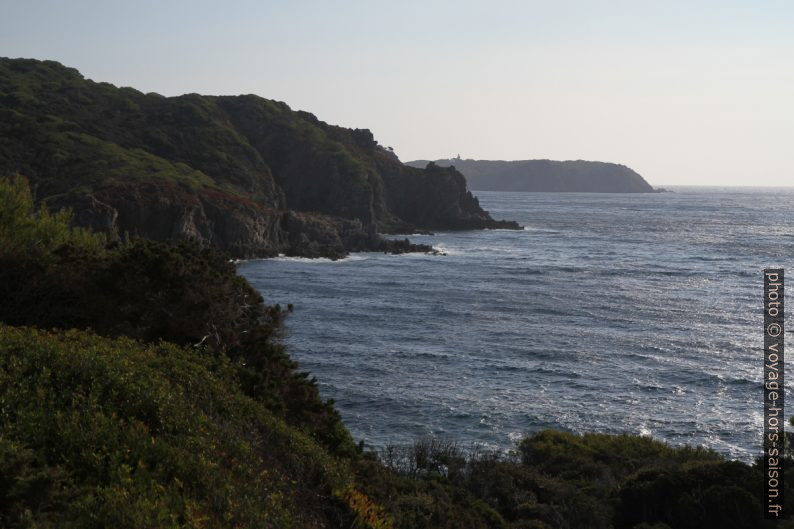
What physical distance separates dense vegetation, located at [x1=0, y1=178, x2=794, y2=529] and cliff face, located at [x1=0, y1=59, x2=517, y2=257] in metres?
61.4

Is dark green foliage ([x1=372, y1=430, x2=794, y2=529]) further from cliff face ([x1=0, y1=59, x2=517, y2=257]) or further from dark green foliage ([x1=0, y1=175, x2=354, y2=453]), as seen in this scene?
cliff face ([x1=0, y1=59, x2=517, y2=257])

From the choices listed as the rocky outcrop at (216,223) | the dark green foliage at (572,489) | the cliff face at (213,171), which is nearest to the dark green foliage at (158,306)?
the dark green foliage at (572,489)

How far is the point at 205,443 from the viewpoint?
522 inches

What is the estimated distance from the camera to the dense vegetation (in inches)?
448

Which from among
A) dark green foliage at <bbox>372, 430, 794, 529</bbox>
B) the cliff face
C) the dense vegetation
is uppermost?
the cliff face

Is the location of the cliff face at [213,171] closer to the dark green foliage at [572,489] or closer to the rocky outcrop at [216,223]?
the rocky outcrop at [216,223]

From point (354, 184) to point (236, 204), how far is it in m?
37.1

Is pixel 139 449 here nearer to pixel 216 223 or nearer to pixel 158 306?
pixel 158 306

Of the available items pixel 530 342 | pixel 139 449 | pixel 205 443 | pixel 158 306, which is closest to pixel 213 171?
pixel 530 342

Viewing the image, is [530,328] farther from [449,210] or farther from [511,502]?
[449,210]

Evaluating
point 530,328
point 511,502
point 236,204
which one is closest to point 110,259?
point 511,502

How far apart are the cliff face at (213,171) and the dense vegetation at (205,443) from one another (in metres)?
61.4

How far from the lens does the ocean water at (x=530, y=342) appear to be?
1310 inches

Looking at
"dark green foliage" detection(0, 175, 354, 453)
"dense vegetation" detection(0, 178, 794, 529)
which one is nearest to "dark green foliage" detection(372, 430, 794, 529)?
"dense vegetation" detection(0, 178, 794, 529)
